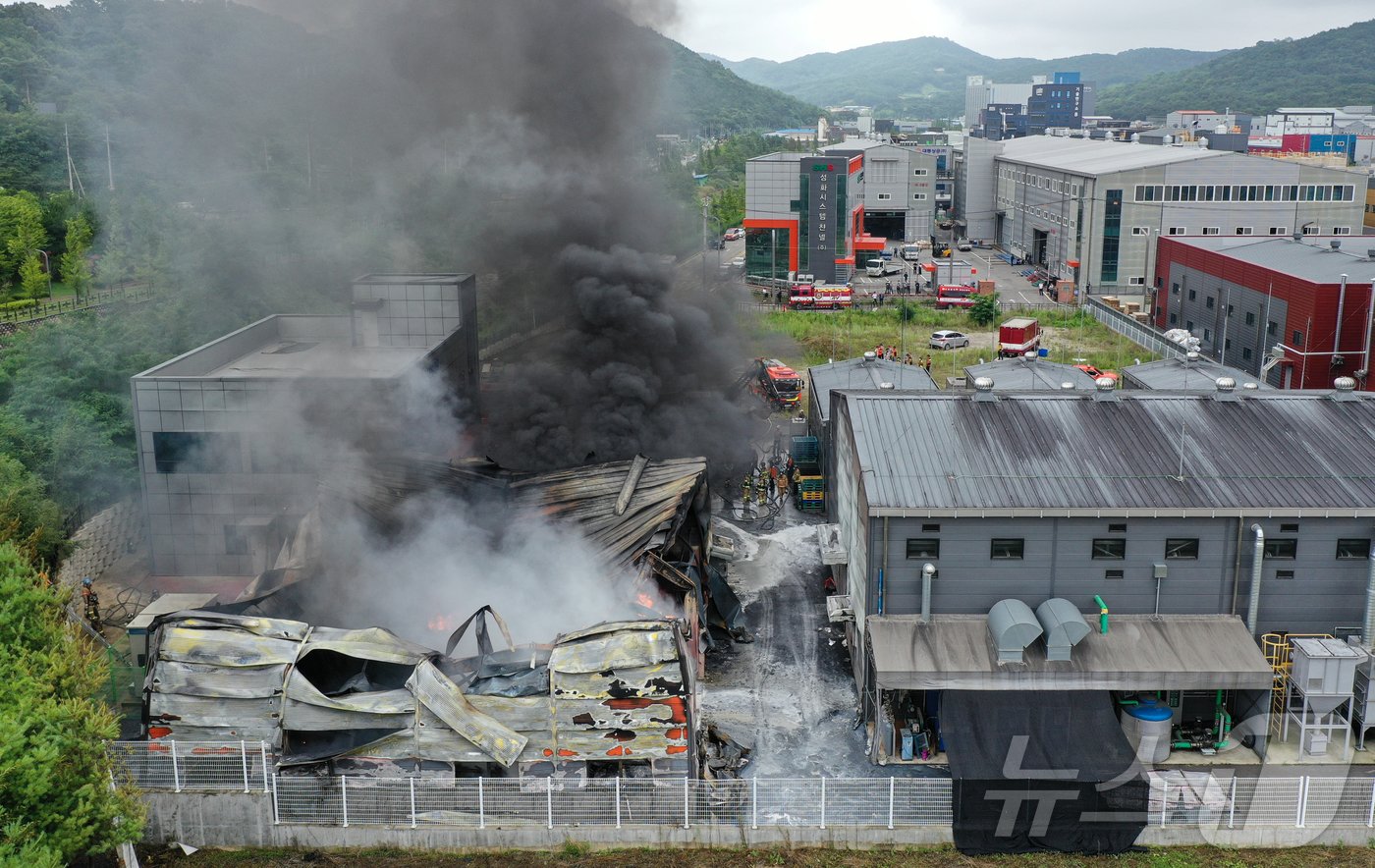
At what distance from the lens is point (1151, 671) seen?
13422 millimetres

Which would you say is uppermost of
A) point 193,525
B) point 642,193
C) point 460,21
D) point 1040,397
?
point 460,21

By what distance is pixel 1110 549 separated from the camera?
47.4ft

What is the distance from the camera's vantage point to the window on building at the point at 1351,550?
565 inches

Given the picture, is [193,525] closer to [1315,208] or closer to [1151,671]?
[1151,671]

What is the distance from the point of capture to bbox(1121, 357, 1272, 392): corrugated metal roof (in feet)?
79.4

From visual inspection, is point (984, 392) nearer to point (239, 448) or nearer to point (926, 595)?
point (926, 595)

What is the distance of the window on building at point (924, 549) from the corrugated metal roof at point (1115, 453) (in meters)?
0.46

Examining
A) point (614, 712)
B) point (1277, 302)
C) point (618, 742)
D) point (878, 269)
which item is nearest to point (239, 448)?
point (614, 712)

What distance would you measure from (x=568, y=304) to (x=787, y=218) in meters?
27.8

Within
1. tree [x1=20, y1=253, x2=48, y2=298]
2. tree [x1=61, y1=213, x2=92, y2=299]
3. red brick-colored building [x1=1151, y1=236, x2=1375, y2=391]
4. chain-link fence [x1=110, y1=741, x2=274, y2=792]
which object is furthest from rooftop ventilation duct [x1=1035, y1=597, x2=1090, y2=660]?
tree [x1=20, y1=253, x2=48, y2=298]

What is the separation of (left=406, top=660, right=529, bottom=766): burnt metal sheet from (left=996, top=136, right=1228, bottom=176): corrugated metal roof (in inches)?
1690

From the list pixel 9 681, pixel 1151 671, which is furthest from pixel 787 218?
pixel 9 681

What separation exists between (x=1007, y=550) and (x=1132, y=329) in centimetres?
2796

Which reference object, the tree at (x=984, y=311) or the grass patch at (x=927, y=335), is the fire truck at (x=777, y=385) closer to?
the grass patch at (x=927, y=335)
